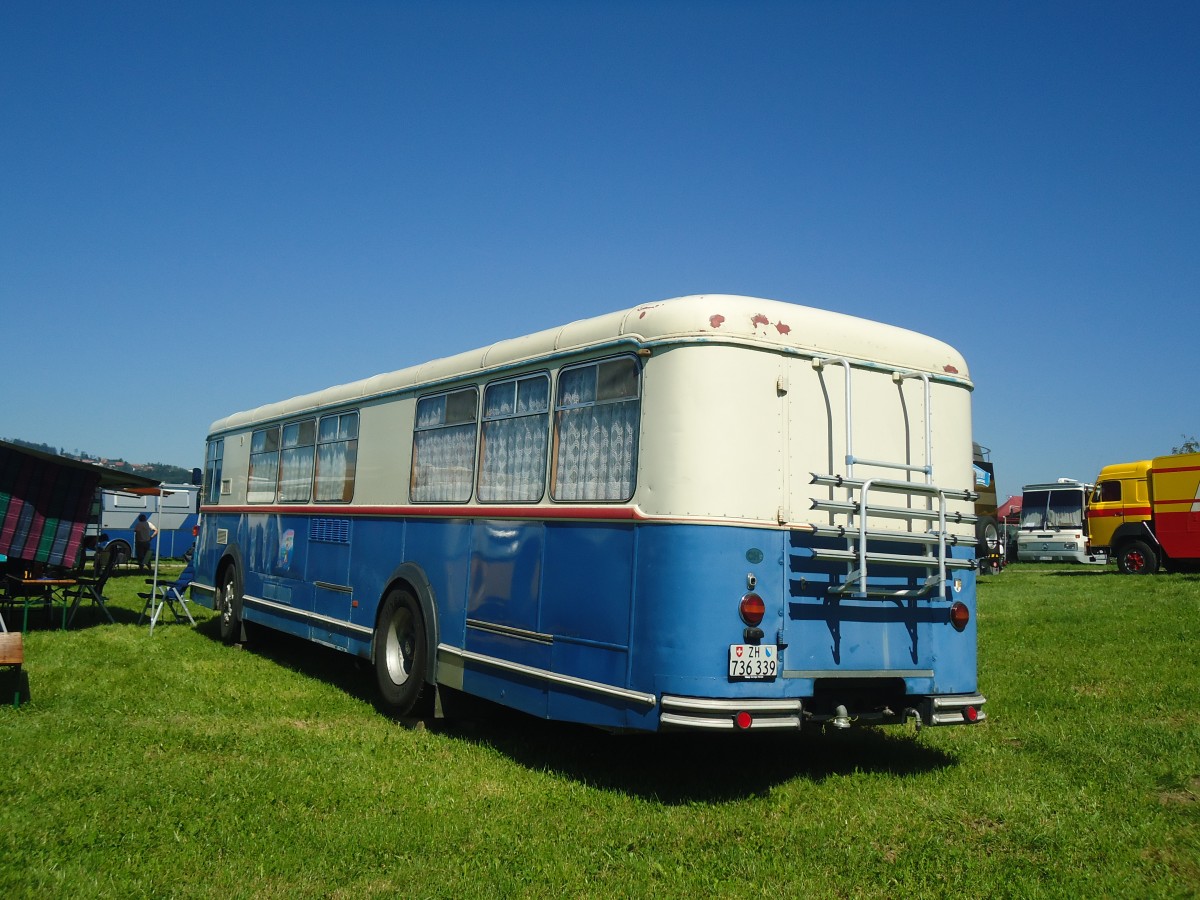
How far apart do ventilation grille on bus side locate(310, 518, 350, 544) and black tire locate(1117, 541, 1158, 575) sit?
65.5 ft

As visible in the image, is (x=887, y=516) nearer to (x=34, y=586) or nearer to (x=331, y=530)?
(x=331, y=530)

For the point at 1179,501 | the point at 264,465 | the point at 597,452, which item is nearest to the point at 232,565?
the point at 264,465

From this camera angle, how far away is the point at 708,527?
601cm

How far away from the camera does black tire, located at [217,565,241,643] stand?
504 inches

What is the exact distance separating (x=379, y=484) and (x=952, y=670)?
5221 mm

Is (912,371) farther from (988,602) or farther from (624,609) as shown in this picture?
(988,602)

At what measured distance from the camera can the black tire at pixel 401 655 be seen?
838cm

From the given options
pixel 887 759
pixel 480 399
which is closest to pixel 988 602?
pixel 887 759

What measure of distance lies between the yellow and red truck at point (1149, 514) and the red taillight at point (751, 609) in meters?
20.4

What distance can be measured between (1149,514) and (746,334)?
21.4 m

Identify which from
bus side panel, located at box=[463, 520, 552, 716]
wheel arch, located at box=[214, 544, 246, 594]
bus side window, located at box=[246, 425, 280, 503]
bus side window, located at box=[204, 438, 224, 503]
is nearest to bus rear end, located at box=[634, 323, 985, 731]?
bus side panel, located at box=[463, 520, 552, 716]

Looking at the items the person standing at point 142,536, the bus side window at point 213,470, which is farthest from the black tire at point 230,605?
the person standing at point 142,536

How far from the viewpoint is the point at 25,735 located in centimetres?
739

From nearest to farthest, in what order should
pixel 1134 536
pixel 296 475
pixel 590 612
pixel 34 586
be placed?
pixel 590 612 < pixel 296 475 < pixel 34 586 < pixel 1134 536
